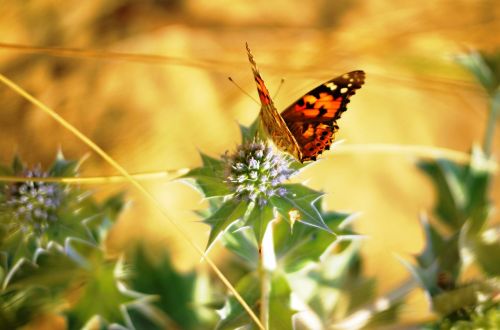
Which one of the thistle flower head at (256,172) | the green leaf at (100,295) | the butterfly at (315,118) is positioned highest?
the butterfly at (315,118)

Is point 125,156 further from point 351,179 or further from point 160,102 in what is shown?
point 351,179

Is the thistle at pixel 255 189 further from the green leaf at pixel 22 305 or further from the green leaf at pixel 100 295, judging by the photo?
the green leaf at pixel 22 305

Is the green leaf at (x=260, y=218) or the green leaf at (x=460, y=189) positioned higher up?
the green leaf at (x=260, y=218)

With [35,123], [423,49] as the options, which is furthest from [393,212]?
[35,123]

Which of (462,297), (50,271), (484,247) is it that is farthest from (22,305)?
(484,247)

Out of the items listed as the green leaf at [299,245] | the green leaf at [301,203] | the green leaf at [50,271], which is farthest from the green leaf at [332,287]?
the green leaf at [50,271]

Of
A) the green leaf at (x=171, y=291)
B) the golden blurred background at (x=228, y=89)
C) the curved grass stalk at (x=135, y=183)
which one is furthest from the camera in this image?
the golden blurred background at (x=228, y=89)

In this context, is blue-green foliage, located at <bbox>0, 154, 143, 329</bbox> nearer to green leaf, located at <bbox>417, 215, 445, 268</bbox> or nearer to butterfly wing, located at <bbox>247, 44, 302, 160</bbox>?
butterfly wing, located at <bbox>247, 44, 302, 160</bbox>

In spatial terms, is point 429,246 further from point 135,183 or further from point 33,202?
point 33,202
